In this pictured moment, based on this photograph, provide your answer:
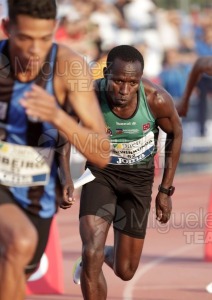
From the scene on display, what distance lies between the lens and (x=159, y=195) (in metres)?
7.60

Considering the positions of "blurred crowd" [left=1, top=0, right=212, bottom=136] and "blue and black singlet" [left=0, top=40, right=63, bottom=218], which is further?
"blurred crowd" [left=1, top=0, right=212, bottom=136]

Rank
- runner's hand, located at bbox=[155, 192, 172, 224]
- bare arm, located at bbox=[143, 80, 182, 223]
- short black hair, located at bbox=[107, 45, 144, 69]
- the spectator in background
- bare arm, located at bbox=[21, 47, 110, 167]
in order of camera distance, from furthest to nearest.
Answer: the spectator in background → runner's hand, located at bbox=[155, 192, 172, 224] → bare arm, located at bbox=[143, 80, 182, 223] → short black hair, located at bbox=[107, 45, 144, 69] → bare arm, located at bbox=[21, 47, 110, 167]

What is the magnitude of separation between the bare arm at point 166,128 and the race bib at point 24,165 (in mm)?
1965

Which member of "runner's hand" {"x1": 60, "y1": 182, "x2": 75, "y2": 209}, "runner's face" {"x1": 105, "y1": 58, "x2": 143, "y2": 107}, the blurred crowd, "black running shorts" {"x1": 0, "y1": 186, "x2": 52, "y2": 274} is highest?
"runner's face" {"x1": 105, "y1": 58, "x2": 143, "y2": 107}

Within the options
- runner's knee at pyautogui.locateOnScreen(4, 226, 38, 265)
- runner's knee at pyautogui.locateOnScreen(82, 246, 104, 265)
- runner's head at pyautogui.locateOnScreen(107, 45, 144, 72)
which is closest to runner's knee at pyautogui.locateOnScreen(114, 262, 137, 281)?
runner's knee at pyautogui.locateOnScreen(82, 246, 104, 265)

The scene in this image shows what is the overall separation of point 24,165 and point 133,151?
214 centimetres

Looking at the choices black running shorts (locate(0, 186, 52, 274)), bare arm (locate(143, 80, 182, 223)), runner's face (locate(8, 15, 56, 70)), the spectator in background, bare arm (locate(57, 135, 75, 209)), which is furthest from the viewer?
the spectator in background

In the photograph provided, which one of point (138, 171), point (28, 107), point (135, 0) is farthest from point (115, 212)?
point (135, 0)

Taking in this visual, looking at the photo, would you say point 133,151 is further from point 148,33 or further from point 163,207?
point 148,33

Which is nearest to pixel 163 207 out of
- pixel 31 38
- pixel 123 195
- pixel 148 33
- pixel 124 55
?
pixel 123 195

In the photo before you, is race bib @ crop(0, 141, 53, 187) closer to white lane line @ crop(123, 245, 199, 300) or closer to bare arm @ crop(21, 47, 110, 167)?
bare arm @ crop(21, 47, 110, 167)

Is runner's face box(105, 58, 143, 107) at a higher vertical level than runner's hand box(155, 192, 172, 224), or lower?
higher

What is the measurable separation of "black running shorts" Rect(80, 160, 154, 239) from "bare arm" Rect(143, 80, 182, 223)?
5.0 inches

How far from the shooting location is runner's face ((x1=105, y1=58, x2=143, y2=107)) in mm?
6945
